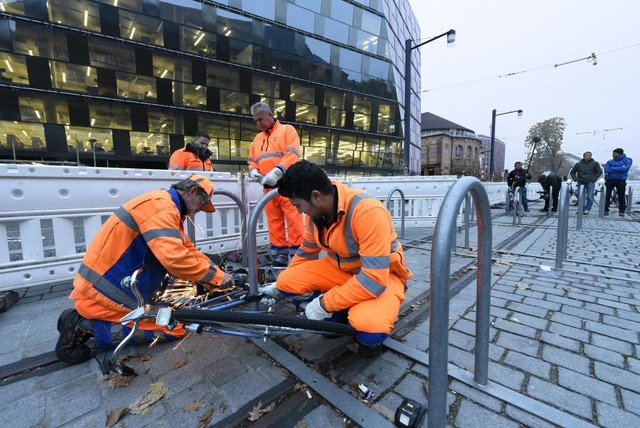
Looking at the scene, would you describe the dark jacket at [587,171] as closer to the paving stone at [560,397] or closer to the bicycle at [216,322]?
the paving stone at [560,397]

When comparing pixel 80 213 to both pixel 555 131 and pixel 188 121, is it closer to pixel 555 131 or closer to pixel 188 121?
pixel 188 121

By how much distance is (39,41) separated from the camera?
12.7 m

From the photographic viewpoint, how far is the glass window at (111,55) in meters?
13.7

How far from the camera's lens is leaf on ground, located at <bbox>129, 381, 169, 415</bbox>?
163 cm

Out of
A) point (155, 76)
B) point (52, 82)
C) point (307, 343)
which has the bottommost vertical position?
point (307, 343)

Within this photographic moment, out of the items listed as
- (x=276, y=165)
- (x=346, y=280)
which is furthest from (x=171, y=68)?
(x=346, y=280)

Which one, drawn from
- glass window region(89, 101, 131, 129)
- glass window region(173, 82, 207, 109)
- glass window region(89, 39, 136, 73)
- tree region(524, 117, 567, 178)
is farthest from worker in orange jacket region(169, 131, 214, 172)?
tree region(524, 117, 567, 178)

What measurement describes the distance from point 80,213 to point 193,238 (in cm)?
120

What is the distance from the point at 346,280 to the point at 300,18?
70.2 feet

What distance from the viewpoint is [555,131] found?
45156 mm

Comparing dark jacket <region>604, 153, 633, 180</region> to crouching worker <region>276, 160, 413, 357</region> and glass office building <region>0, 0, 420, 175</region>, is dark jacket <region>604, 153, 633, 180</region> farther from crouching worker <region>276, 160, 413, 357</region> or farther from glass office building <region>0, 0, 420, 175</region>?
glass office building <region>0, 0, 420, 175</region>

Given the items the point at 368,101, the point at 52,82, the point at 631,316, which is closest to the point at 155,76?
the point at 52,82

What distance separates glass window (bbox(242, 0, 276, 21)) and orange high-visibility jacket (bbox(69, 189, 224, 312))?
19215mm

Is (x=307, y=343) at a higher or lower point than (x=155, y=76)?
lower
